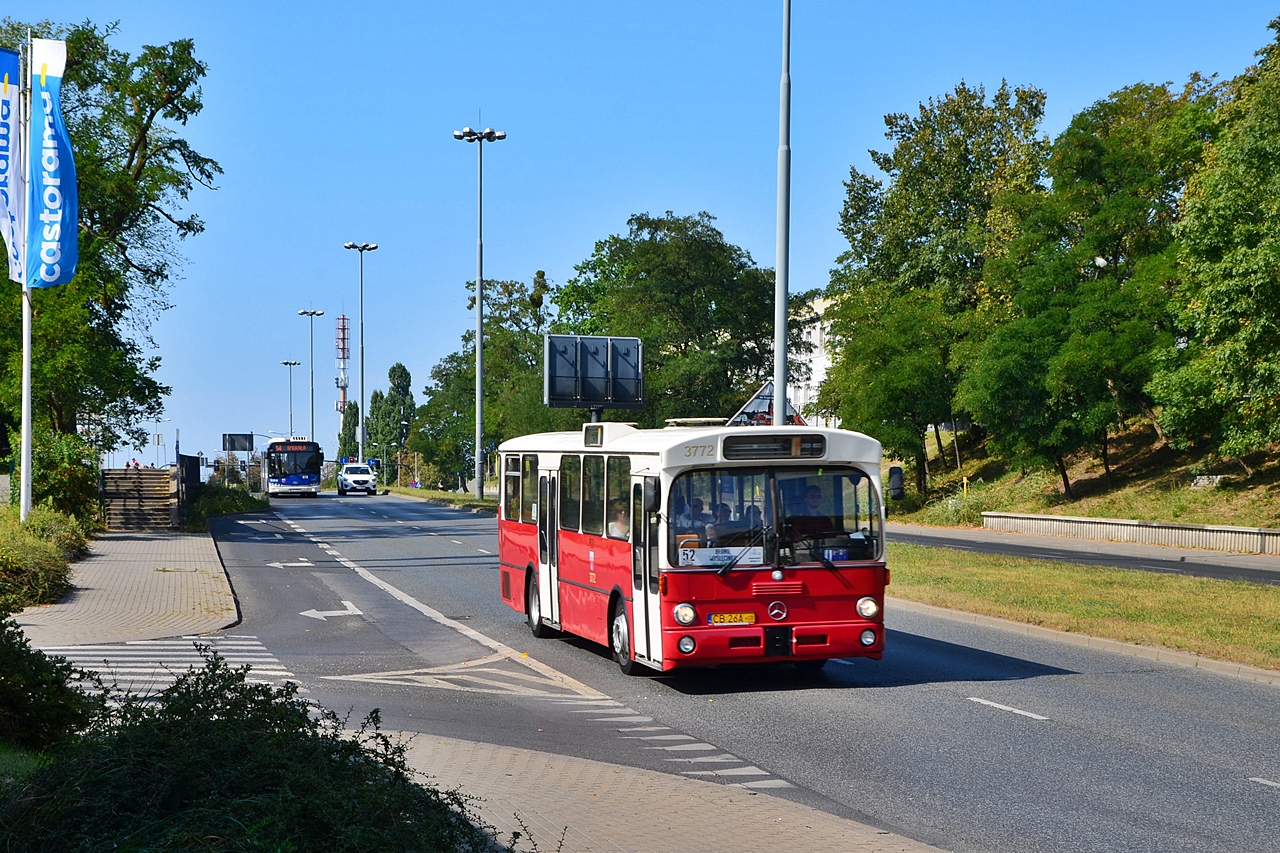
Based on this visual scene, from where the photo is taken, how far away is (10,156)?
2541 centimetres

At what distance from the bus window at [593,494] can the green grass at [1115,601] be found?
623cm

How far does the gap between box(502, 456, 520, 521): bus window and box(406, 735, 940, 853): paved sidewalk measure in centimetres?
846

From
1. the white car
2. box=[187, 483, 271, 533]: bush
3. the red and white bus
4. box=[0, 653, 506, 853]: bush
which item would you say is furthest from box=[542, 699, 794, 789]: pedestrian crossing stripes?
the white car

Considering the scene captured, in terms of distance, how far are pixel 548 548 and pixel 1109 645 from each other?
6.67 meters

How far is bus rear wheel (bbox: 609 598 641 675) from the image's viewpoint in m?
13.6

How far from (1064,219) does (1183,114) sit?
4.98 m

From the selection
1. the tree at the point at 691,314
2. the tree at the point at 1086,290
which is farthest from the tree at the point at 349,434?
the tree at the point at 1086,290

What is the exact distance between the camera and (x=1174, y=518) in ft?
128

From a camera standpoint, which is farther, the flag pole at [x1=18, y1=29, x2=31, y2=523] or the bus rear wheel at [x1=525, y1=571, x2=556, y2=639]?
the flag pole at [x1=18, y1=29, x2=31, y2=523]

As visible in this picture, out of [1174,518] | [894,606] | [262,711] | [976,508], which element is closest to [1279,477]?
[1174,518]

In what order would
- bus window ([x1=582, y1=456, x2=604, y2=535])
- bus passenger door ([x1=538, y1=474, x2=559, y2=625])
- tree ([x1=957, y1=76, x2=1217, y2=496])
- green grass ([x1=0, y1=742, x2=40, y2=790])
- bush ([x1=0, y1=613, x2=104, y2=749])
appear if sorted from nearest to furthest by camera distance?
green grass ([x1=0, y1=742, x2=40, y2=790])
bush ([x1=0, y1=613, x2=104, y2=749])
bus window ([x1=582, y1=456, x2=604, y2=535])
bus passenger door ([x1=538, y1=474, x2=559, y2=625])
tree ([x1=957, y1=76, x2=1217, y2=496])

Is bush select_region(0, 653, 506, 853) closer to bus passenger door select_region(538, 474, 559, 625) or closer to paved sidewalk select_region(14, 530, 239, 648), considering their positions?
paved sidewalk select_region(14, 530, 239, 648)

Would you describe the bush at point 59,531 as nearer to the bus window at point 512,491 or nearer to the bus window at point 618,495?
the bus window at point 512,491

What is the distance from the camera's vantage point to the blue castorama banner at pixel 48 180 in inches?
1000
